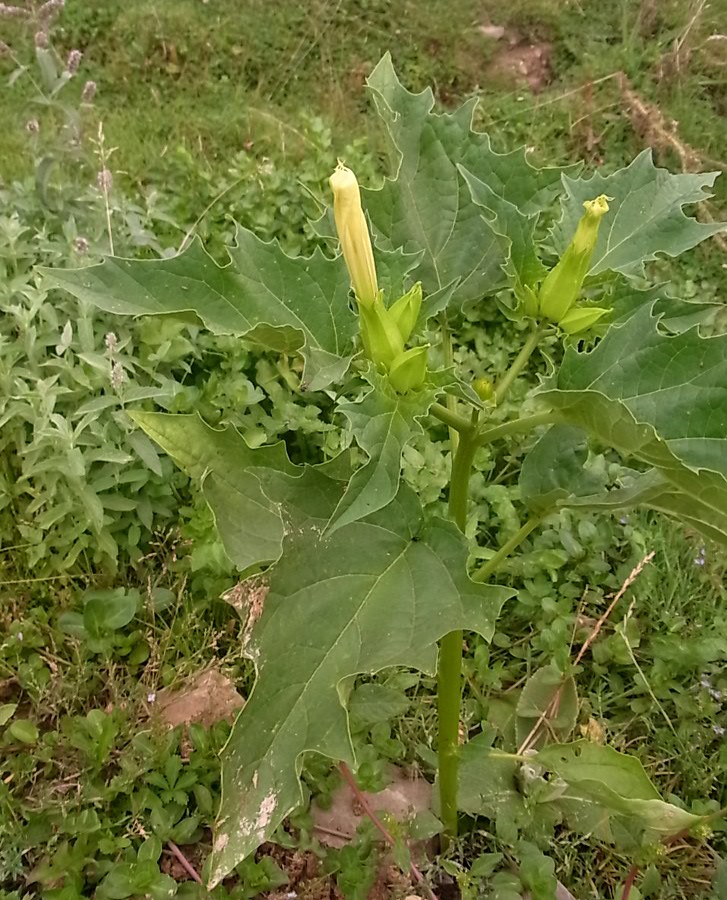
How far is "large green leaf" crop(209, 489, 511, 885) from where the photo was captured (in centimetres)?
92

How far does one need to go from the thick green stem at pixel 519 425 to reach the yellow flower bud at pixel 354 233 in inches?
8.1

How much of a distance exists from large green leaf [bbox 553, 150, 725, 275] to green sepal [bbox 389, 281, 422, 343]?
0.88ft

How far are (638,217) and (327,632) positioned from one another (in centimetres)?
63

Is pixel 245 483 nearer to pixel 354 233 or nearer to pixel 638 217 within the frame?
pixel 354 233

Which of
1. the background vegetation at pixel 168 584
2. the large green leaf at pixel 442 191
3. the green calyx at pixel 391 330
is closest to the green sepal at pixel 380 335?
the green calyx at pixel 391 330

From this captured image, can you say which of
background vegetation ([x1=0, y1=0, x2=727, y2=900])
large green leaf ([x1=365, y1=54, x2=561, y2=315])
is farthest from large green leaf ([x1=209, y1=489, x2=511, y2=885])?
background vegetation ([x1=0, y1=0, x2=727, y2=900])

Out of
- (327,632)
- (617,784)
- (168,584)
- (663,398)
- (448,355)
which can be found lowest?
(168,584)

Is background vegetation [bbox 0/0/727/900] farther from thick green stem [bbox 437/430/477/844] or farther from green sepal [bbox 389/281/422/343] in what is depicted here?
green sepal [bbox 389/281/422/343]

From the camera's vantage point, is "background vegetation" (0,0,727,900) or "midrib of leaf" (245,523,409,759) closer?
"midrib of leaf" (245,523,409,759)

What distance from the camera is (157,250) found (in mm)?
2221

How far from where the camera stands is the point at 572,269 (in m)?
0.92

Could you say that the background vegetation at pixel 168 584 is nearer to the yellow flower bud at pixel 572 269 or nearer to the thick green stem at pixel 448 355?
the thick green stem at pixel 448 355

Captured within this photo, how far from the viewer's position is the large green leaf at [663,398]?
0.81 meters

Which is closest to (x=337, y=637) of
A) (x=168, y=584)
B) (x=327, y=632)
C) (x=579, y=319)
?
(x=327, y=632)
